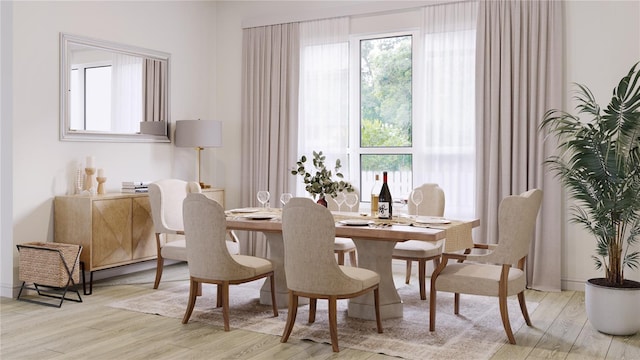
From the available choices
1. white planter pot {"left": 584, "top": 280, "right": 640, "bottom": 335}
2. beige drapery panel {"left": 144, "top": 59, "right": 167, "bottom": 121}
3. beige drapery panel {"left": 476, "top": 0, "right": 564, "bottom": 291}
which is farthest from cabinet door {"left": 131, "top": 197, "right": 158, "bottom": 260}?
white planter pot {"left": 584, "top": 280, "right": 640, "bottom": 335}

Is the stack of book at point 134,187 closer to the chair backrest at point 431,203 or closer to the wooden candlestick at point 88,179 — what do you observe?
the wooden candlestick at point 88,179

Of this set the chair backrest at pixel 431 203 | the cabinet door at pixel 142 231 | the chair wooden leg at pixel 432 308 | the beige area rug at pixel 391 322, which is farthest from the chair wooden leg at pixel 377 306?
the cabinet door at pixel 142 231

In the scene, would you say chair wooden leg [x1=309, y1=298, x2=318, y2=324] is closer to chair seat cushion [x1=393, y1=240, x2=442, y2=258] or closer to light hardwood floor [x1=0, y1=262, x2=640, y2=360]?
light hardwood floor [x1=0, y1=262, x2=640, y2=360]

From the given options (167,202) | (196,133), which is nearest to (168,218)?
(167,202)

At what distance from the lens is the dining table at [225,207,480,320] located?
13.0ft

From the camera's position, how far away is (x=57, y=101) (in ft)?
18.0

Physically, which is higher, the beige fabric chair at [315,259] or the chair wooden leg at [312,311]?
the beige fabric chair at [315,259]

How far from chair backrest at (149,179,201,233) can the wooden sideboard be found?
20 centimetres

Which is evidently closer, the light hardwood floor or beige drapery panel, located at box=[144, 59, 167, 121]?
the light hardwood floor

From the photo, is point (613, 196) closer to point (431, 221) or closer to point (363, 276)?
point (431, 221)

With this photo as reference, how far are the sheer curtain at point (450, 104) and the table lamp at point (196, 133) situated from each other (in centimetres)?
221

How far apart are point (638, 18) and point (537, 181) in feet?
5.23

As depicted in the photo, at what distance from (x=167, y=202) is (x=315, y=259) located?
8.73ft

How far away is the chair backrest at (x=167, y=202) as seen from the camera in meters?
5.53
